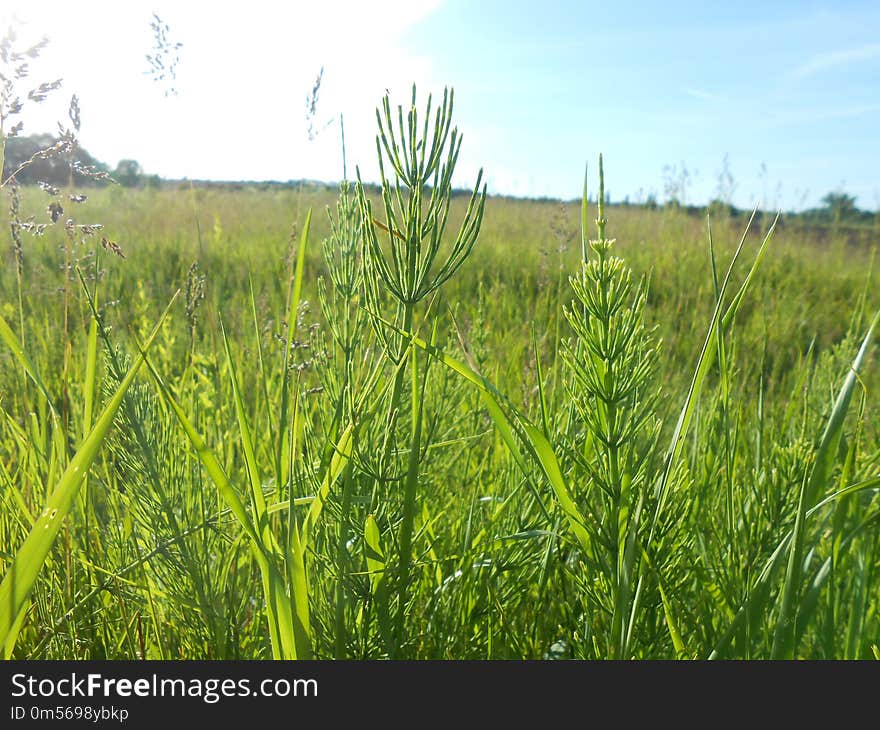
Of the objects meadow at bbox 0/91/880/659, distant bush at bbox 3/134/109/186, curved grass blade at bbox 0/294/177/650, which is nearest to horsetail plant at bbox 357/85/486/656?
meadow at bbox 0/91/880/659

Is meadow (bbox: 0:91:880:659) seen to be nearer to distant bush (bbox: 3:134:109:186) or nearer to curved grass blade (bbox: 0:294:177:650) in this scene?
curved grass blade (bbox: 0:294:177:650)

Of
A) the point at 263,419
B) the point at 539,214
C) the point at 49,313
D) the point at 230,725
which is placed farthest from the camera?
the point at 539,214

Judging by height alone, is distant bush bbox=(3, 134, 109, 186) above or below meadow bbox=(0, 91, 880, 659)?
above

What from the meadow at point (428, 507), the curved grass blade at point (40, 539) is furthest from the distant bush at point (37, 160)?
the curved grass blade at point (40, 539)

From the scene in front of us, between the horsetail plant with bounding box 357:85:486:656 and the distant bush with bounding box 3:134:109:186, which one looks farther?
the distant bush with bounding box 3:134:109:186

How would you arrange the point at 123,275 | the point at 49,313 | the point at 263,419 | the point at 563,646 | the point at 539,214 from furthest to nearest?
the point at 539,214, the point at 123,275, the point at 49,313, the point at 263,419, the point at 563,646

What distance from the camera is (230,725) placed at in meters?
0.61

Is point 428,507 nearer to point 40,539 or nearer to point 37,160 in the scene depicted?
point 40,539

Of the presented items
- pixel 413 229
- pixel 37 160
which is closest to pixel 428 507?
pixel 413 229

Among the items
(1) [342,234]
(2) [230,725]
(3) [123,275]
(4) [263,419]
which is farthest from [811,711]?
(3) [123,275]

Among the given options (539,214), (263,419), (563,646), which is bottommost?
(563,646)

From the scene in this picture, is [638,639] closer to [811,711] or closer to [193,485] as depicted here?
[811,711]

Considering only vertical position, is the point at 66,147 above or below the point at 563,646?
above

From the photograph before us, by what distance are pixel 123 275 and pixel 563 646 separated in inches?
142
